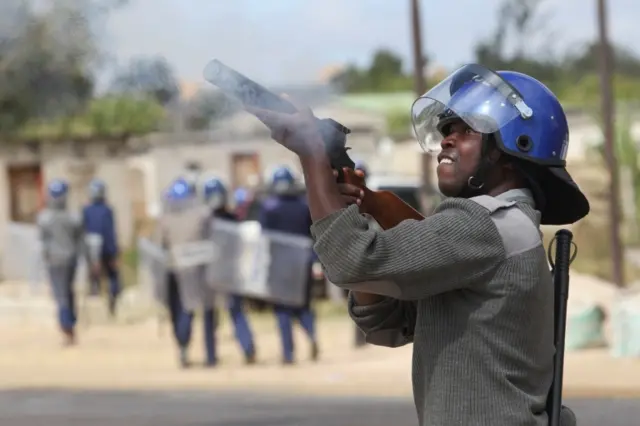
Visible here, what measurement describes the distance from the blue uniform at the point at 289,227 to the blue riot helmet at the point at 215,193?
450 millimetres

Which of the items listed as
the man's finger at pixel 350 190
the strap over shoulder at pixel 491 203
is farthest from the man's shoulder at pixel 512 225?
the man's finger at pixel 350 190

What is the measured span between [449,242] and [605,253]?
67.3ft

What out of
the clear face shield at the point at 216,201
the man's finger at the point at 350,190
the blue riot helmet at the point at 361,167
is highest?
the blue riot helmet at the point at 361,167

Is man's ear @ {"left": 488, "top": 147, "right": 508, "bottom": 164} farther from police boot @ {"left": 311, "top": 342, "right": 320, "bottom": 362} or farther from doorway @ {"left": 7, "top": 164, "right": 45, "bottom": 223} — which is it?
doorway @ {"left": 7, "top": 164, "right": 45, "bottom": 223}

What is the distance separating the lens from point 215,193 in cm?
1342

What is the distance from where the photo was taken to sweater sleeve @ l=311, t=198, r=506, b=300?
2703mm

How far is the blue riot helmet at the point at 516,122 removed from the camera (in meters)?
2.92

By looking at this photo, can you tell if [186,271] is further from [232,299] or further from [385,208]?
[385,208]

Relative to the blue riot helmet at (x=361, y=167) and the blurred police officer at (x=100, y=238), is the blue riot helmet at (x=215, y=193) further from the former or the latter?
the blurred police officer at (x=100, y=238)

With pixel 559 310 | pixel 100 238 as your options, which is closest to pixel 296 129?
pixel 559 310

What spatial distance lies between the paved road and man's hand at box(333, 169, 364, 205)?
6306 millimetres

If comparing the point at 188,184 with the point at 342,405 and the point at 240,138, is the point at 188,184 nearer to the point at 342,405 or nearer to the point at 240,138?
the point at 342,405

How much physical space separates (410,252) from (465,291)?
0.16 m

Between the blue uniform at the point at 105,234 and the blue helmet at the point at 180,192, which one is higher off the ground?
the blue helmet at the point at 180,192
